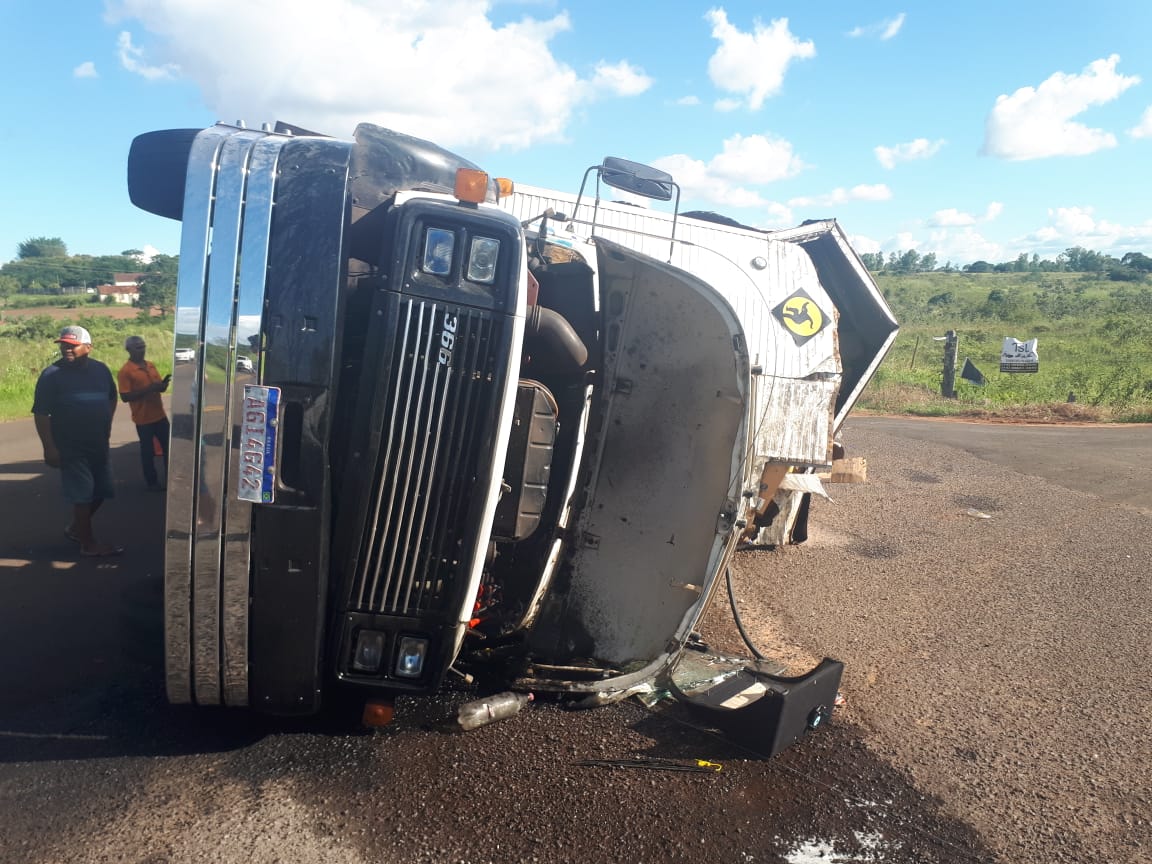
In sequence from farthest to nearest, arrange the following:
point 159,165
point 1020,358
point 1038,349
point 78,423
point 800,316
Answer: point 1038,349, point 1020,358, point 800,316, point 78,423, point 159,165

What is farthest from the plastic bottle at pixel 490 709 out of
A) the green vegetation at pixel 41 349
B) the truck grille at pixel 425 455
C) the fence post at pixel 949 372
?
the fence post at pixel 949 372

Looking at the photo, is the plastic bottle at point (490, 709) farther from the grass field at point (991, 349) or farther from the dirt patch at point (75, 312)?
the dirt patch at point (75, 312)

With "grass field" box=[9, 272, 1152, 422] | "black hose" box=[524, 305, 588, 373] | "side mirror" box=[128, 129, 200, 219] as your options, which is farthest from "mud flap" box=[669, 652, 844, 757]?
"grass field" box=[9, 272, 1152, 422]

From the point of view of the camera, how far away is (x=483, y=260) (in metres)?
3.10

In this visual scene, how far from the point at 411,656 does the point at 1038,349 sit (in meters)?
29.2

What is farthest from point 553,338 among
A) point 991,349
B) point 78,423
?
point 991,349

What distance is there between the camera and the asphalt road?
9.81 feet

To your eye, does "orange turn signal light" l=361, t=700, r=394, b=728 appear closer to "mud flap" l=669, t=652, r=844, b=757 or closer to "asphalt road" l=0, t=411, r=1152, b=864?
"asphalt road" l=0, t=411, r=1152, b=864

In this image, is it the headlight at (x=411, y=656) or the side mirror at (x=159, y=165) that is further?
the side mirror at (x=159, y=165)

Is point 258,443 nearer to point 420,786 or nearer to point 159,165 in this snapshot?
point 420,786

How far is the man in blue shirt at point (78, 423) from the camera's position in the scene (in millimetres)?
5688

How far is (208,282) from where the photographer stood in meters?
2.92

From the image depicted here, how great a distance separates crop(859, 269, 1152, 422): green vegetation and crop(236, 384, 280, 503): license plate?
15306 mm

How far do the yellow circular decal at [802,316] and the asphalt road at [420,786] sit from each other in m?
2.58
